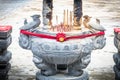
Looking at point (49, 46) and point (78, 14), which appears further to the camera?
point (78, 14)

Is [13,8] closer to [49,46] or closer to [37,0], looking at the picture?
[37,0]

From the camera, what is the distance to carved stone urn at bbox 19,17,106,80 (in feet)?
10.3

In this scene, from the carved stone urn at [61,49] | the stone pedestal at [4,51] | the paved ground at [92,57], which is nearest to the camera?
the carved stone urn at [61,49]

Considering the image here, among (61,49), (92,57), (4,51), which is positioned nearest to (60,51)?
(61,49)

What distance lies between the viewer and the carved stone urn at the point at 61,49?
315cm

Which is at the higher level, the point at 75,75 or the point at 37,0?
the point at 37,0

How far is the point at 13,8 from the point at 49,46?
780cm

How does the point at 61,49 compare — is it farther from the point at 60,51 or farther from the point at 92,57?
the point at 92,57

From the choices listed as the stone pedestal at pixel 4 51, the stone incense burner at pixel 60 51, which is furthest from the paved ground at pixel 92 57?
the stone incense burner at pixel 60 51

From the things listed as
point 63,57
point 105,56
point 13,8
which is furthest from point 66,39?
point 13,8

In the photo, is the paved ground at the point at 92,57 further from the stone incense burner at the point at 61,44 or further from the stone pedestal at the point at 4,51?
the stone incense burner at the point at 61,44

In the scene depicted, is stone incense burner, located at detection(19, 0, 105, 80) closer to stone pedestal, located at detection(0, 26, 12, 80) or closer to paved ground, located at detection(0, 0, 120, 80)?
stone pedestal, located at detection(0, 26, 12, 80)

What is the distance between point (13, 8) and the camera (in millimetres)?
10742

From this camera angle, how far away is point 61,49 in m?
3.14
